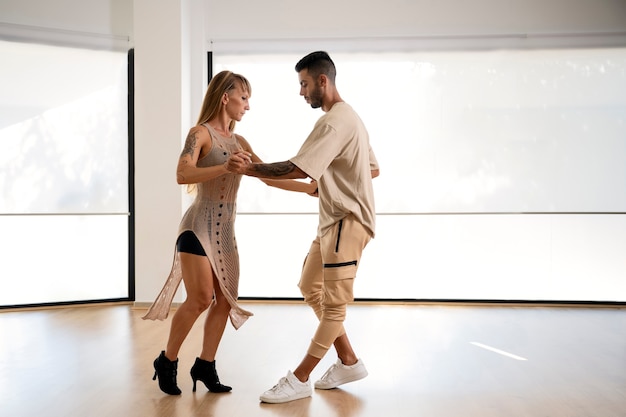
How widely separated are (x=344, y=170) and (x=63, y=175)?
3557 millimetres

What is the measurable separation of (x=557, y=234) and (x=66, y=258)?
164 inches

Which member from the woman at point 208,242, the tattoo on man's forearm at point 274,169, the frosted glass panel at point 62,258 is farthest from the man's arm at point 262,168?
the frosted glass panel at point 62,258

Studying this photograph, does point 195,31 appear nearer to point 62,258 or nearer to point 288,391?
point 62,258

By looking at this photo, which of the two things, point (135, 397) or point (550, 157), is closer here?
point (135, 397)

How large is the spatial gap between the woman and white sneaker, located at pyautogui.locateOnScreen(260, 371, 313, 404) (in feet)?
0.86

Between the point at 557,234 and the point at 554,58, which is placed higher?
the point at 554,58

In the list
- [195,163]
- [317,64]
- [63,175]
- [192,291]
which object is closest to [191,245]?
[192,291]

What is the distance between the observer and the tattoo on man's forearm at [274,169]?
2.86 metres

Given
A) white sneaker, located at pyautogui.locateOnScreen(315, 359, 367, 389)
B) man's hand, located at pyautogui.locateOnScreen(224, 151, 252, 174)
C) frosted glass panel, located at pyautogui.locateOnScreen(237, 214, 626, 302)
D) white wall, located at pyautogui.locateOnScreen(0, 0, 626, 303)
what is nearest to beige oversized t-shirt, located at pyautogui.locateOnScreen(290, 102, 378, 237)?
man's hand, located at pyautogui.locateOnScreen(224, 151, 252, 174)

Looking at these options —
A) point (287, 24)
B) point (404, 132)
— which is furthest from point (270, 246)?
point (287, 24)

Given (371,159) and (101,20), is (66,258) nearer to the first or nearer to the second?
(101,20)

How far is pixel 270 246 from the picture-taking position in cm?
640

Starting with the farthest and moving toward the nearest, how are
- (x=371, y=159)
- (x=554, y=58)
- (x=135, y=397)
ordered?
(x=554, y=58) < (x=371, y=159) < (x=135, y=397)

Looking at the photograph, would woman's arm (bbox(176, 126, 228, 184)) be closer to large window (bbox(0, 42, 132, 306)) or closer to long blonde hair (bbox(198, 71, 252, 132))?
long blonde hair (bbox(198, 71, 252, 132))
